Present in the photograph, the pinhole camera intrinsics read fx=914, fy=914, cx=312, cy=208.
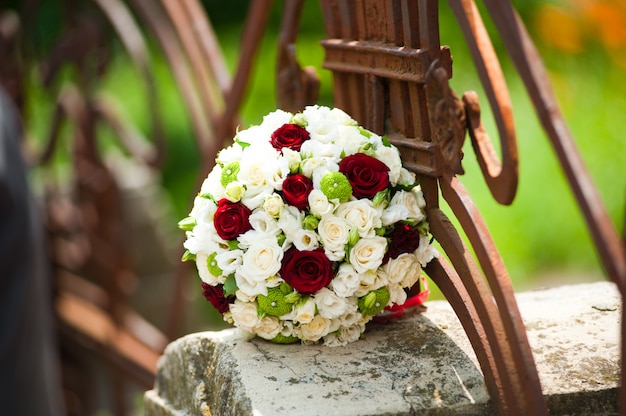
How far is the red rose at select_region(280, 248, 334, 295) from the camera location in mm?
1555

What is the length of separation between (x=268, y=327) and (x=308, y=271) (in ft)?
0.48

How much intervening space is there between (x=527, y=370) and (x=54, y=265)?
134 inches

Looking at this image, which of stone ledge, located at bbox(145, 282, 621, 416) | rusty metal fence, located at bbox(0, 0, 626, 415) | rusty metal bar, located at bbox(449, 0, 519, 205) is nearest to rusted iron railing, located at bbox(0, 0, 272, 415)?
rusty metal fence, located at bbox(0, 0, 626, 415)

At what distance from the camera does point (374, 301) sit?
5.23 feet

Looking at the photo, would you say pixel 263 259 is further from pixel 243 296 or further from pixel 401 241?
pixel 401 241

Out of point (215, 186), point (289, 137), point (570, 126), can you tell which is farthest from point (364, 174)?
point (570, 126)

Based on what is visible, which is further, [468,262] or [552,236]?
[552,236]

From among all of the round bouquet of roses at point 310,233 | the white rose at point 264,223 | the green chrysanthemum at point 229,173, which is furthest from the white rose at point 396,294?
the green chrysanthemum at point 229,173

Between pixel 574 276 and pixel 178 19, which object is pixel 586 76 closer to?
pixel 574 276

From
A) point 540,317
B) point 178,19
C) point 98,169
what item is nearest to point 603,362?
point 540,317

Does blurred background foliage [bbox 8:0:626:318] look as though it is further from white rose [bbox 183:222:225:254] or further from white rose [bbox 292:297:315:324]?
white rose [bbox 292:297:315:324]

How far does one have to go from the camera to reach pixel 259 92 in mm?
6289

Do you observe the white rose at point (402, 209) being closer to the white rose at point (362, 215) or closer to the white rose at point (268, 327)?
the white rose at point (362, 215)

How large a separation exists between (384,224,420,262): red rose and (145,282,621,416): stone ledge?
18cm
